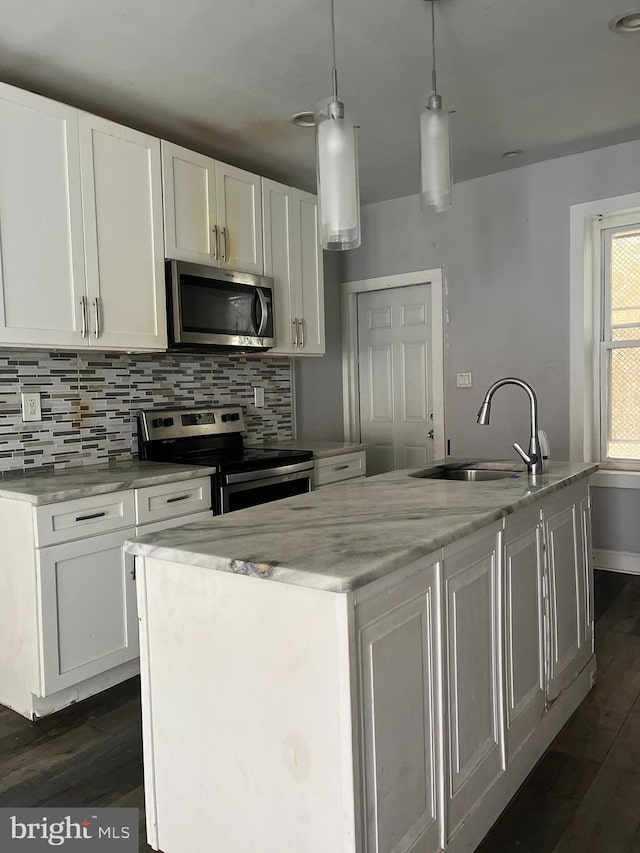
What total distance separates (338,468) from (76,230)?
1906 millimetres

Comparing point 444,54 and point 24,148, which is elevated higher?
point 444,54

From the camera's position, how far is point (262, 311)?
354cm

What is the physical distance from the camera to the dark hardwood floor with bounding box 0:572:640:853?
1752 mm

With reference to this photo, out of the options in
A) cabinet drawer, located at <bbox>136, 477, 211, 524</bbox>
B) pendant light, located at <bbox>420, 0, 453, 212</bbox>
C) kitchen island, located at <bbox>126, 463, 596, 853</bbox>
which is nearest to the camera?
kitchen island, located at <bbox>126, 463, 596, 853</bbox>

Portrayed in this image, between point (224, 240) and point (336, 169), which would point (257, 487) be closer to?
point (224, 240)

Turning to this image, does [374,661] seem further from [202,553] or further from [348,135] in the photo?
[348,135]

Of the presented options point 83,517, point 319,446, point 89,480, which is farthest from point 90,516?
point 319,446

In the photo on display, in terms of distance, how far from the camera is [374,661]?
1.30m

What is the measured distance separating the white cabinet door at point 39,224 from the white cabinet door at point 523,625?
1888 mm

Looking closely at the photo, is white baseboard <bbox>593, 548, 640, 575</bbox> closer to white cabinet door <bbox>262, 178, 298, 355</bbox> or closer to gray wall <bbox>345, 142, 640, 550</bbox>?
gray wall <bbox>345, 142, 640, 550</bbox>

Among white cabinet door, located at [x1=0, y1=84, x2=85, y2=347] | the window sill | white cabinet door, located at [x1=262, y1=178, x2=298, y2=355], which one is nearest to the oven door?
white cabinet door, located at [x1=262, y1=178, x2=298, y2=355]

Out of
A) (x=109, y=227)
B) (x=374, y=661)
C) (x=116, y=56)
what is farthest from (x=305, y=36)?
(x=374, y=661)

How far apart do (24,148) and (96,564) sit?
5.36 feet

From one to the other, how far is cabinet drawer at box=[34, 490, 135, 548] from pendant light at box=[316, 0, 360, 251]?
1.39 meters
